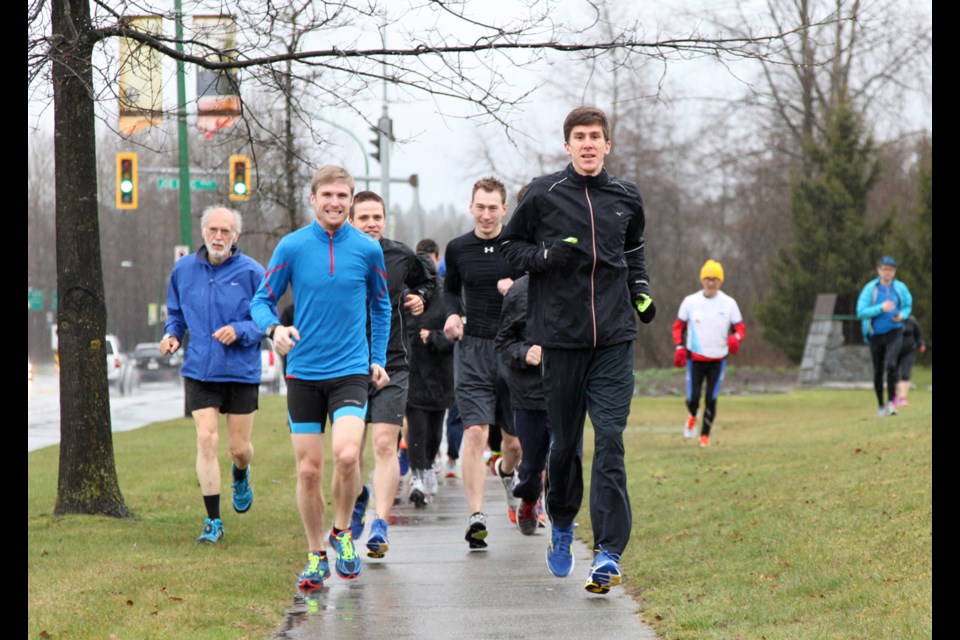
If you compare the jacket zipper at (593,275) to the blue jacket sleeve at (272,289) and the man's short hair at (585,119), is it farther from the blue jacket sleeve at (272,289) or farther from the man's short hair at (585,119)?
the blue jacket sleeve at (272,289)

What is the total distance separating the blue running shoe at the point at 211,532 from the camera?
8.65m

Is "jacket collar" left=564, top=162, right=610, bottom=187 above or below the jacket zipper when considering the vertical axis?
above

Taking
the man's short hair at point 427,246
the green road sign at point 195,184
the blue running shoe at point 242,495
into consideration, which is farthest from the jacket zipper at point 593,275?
the green road sign at point 195,184

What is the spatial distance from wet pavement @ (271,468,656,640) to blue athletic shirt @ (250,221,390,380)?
Answer: 1154 millimetres

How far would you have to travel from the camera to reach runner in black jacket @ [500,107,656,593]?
20.9ft

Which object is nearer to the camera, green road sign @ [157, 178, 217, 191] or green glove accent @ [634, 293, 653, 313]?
green glove accent @ [634, 293, 653, 313]

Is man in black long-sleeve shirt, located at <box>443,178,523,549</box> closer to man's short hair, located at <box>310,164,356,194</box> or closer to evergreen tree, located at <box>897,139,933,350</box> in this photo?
man's short hair, located at <box>310,164,356,194</box>

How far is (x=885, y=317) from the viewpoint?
17844 mm

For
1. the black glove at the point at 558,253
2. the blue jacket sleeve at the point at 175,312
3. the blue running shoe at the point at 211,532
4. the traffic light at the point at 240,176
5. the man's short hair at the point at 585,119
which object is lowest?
the blue running shoe at the point at 211,532

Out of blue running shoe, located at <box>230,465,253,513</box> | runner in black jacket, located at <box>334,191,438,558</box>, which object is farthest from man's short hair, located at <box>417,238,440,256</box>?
blue running shoe, located at <box>230,465,253,513</box>

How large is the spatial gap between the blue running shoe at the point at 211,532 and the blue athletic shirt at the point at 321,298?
6.88 feet

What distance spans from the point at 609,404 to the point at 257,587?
2040mm

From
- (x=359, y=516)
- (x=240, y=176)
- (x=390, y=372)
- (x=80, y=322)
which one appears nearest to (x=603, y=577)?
(x=390, y=372)

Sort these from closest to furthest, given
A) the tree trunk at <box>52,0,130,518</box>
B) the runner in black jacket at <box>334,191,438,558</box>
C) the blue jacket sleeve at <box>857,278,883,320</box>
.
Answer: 1. the runner in black jacket at <box>334,191,438,558</box>
2. the tree trunk at <box>52,0,130,518</box>
3. the blue jacket sleeve at <box>857,278,883,320</box>
